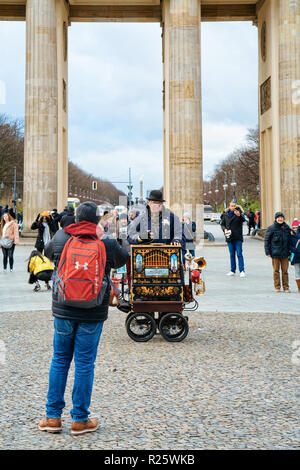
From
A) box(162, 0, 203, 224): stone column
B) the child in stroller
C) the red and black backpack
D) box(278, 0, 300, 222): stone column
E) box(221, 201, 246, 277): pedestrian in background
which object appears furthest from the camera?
box(162, 0, 203, 224): stone column

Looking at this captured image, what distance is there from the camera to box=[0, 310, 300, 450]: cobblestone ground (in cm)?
475

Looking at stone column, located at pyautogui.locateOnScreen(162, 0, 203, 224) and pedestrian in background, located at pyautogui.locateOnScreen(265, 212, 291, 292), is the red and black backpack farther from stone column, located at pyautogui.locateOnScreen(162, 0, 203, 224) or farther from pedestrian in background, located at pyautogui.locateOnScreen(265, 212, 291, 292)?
stone column, located at pyautogui.locateOnScreen(162, 0, 203, 224)

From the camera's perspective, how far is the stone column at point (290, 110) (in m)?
32.3

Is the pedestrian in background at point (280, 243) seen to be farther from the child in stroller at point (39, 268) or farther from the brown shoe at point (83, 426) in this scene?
the brown shoe at point (83, 426)

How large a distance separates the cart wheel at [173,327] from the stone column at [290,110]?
80.0ft

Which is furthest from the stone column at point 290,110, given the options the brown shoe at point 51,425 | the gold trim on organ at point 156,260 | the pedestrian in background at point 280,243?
the brown shoe at point 51,425

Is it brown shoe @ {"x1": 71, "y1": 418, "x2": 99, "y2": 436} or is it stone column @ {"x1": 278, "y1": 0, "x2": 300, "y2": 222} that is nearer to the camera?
→ brown shoe @ {"x1": 71, "y1": 418, "x2": 99, "y2": 436}

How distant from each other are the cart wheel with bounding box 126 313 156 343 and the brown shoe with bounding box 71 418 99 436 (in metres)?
3.89

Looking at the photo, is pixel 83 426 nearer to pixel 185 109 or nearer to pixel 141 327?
pixel 141 327

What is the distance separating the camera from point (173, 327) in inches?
350

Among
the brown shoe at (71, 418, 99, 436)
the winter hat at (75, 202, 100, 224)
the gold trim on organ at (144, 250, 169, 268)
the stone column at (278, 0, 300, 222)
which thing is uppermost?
the stone column at (278, 0, 300, 222)

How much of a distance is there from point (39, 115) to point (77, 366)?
3008 centimetres

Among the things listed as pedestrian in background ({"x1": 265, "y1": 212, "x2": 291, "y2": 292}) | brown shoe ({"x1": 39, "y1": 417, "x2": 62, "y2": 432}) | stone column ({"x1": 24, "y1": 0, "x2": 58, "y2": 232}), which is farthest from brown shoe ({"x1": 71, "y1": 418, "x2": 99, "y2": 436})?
stone column ({"x1": 24, "y1": 0, "x2": 58, "y2": 232})

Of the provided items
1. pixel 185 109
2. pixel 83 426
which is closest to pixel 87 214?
pixel 83 426
